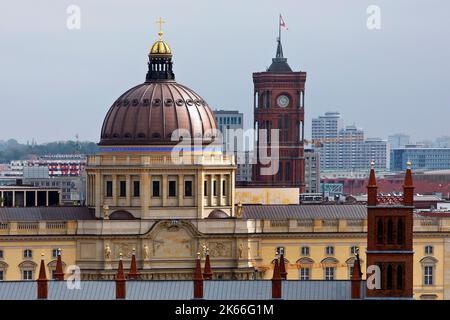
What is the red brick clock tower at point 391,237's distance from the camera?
170m

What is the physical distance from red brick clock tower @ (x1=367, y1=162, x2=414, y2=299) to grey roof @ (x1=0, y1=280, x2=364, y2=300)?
2.64 meters

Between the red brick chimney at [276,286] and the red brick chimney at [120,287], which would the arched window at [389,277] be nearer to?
the red brick chimney at [276,286]

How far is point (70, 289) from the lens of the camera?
175 m

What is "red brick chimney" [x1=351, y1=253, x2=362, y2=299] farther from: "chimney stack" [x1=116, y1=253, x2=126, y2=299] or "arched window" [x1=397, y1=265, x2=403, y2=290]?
"chimney stack" [x1=116, y1=253, x2=126, y2=299]

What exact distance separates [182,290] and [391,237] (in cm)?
1243

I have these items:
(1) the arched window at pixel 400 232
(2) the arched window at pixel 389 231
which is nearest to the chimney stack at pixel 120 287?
(2) the arched window at pixel 389 231

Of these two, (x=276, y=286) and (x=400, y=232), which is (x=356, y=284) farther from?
(x=276, y=286)

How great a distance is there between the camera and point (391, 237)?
Result: 172125mm

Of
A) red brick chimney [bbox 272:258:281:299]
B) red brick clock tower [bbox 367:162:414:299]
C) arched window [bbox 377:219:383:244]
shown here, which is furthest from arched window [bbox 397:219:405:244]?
red brick chimney [bbox 272:258:281:299]

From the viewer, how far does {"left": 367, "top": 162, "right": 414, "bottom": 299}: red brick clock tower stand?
17012 cm

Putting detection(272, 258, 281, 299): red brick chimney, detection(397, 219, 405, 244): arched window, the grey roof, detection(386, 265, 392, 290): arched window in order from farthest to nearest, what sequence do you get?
1. detection(397, 219, 405, 244): arched window
2. the grey roof
3. detection(272, 258, 281, 299): red brick chimney
4. detection(386, 265, 392, 290): arched window

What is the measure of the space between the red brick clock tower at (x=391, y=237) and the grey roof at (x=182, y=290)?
2641mm
